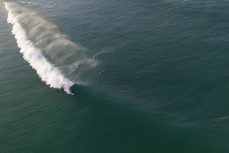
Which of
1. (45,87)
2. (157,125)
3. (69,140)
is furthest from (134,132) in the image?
(45,87)

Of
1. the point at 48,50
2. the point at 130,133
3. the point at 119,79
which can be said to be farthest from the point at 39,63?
the point at 130,133

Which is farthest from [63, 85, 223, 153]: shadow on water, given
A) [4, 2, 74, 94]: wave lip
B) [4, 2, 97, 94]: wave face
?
[4, 2, 97, 94]: wave face

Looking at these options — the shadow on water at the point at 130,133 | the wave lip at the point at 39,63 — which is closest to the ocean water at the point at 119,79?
the shadow on water at the point at 130,133

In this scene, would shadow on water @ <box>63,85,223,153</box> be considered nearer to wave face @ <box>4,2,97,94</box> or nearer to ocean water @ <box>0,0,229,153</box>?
ocean water @ <box>0,0,229,153</box>

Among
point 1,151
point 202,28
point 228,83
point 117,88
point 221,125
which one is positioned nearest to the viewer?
point 221,125

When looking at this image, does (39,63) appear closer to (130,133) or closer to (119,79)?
(119,79)

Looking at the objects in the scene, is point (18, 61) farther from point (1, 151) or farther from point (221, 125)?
point (221, 125)

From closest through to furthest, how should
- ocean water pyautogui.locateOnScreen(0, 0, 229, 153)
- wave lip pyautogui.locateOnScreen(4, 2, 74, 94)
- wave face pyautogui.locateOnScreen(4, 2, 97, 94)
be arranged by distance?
ocean water pyautogui.locateOnScreen(0, 0, 229, 153), wave lip pyautogui.locateOnScreen(4, 2, 74, 94), wave face pyautogui.locateOnScreen(4, 2, 97, 94)
